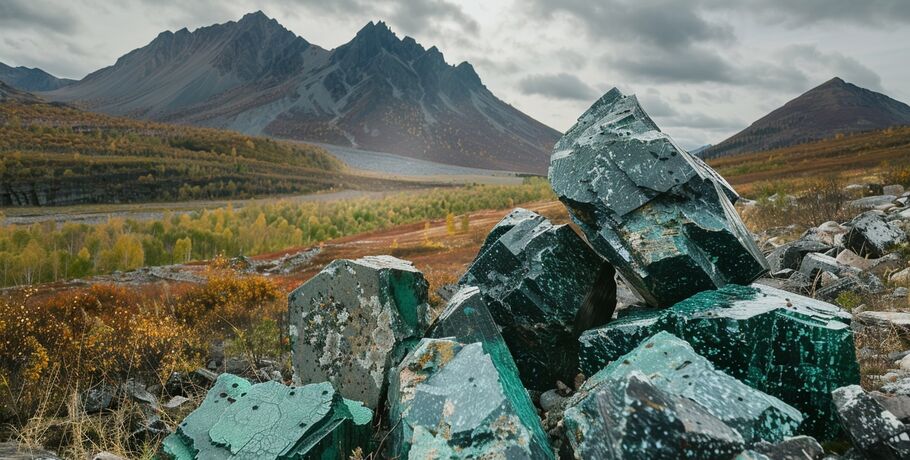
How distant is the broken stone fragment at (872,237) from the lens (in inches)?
426

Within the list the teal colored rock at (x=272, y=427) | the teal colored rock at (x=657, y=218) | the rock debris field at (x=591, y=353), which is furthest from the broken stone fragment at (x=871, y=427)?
the teal colored rock at (x=272, y=427)

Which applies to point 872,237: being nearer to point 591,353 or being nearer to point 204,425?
point 591,353

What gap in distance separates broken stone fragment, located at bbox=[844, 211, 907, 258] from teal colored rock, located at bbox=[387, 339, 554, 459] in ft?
37.1

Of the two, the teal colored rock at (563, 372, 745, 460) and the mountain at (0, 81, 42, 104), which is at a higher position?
the mountain at (0, 81, 42, 104)

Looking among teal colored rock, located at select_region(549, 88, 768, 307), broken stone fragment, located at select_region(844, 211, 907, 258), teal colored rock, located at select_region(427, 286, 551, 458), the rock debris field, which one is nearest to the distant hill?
the rock debris field

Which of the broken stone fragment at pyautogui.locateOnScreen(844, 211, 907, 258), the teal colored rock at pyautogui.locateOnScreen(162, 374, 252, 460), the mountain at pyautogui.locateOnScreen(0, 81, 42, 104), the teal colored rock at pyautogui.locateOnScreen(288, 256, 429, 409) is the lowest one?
the teal colored rock at pyautogui.locateOnScreen(162, 374, 252, 460)

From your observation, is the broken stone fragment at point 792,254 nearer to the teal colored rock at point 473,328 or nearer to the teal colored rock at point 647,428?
the teal colored rock at point 473,328

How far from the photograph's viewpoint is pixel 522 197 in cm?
6016

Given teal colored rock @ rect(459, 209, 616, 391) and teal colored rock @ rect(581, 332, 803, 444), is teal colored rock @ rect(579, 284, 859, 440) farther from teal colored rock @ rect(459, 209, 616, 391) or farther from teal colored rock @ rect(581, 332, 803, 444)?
teal colored rock @ rect(459, 209, 616, 391)

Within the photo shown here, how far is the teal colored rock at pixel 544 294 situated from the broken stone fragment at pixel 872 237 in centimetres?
869

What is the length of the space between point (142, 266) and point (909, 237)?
29.1 meters

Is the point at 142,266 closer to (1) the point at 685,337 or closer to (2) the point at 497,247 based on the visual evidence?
(2) the point at 497,247

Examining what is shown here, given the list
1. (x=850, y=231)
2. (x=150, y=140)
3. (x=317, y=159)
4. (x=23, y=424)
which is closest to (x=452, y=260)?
(x=850, y=231)

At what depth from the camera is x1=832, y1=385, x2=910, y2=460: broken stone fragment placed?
2.95 metres
